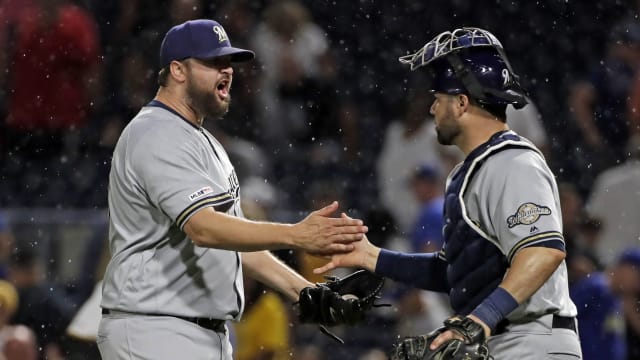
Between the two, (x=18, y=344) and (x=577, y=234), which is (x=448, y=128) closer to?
(x=18, y=344)

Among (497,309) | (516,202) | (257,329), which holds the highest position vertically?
(516,202)

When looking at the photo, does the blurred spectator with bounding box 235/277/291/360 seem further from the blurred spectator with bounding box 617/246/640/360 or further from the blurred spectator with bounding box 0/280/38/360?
the blurred spectator with bounding box 617/246/640/360

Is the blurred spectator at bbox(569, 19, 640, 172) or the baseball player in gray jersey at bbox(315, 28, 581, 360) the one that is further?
the blurred spectator at bbox(569, 19, 640, 172)

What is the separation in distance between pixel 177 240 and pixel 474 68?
115 centimetres

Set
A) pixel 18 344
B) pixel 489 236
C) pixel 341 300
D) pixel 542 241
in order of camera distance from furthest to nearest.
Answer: pixel 18 344 < pixel 341 300 < pixel 489 236 < pixel 542 241

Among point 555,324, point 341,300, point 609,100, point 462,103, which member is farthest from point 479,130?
point 609,100

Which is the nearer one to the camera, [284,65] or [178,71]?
[178,71]

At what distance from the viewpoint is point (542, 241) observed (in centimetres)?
389

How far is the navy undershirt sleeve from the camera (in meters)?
4.52

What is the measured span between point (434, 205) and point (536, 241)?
3576mm

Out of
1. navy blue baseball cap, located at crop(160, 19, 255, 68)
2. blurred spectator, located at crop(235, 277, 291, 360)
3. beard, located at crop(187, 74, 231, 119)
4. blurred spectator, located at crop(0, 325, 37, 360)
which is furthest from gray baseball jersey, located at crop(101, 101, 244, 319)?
blurred spectator, located at crop(0, 325, 37, 360)

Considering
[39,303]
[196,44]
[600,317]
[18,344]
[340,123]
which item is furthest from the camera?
[340,123]

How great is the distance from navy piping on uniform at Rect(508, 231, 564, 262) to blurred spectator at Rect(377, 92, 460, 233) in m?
4.02

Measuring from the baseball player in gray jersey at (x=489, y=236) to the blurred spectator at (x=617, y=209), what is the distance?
3725 mm
